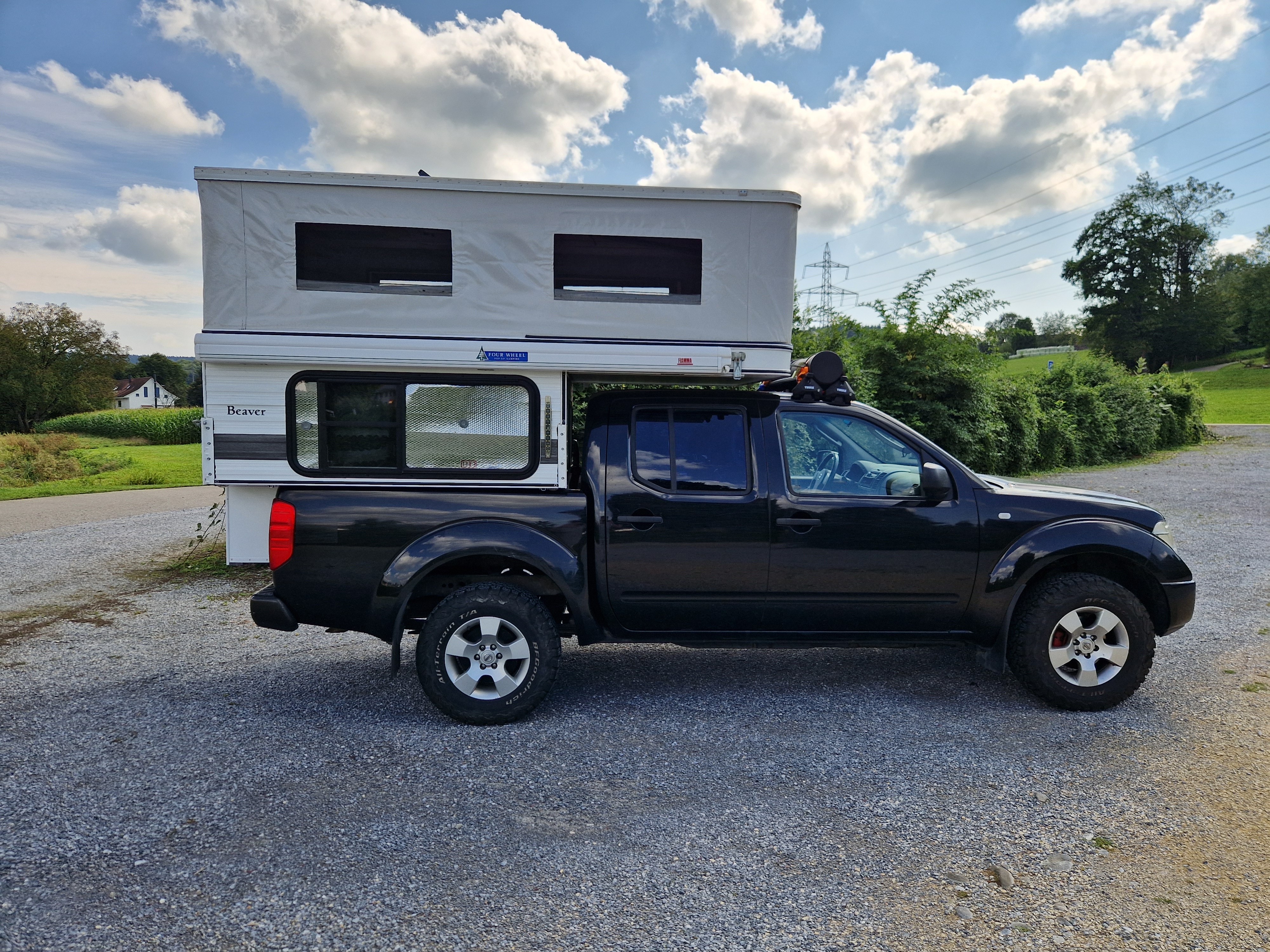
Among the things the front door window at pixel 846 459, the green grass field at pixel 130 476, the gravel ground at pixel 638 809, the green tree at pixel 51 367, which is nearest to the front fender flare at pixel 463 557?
the gravel ground at pixel 638 809

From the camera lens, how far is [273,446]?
443 cm

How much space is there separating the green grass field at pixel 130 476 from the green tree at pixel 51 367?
18088 millimetres

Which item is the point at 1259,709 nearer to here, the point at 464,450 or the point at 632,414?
the point at 632,414

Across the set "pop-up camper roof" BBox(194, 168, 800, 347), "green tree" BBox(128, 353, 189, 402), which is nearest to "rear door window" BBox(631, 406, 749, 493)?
"pop-up camper roof" BBox(194, 168, 800, 347)

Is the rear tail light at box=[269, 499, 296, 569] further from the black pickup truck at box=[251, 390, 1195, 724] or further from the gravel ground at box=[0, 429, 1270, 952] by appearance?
the gravel ground at box=[0, 429, 1270, 952]

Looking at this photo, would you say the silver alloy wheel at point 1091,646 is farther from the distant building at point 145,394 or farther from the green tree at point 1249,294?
the distant building at point 145,394

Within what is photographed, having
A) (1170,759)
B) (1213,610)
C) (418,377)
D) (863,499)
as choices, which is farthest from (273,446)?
(1213,610)

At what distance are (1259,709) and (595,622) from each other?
3.76 meters

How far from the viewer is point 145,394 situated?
114 metres

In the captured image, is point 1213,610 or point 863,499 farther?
point 1213,610

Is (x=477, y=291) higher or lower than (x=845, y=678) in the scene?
higher

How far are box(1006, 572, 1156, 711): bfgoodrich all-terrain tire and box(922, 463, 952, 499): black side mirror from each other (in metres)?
0.81

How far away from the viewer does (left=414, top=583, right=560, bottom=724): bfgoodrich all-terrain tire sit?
13.7 ft

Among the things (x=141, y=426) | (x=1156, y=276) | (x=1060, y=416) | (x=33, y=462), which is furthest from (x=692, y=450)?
(x=1156, y=276)
